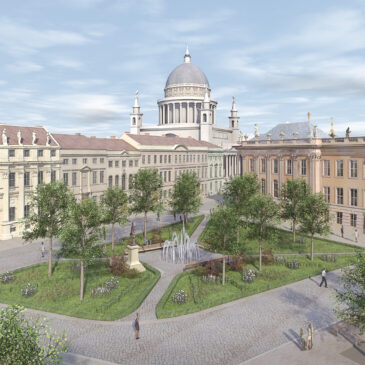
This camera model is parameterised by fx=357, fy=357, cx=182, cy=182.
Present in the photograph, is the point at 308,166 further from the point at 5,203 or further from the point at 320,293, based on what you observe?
the point at 5,203

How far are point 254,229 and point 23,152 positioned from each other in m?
34.9

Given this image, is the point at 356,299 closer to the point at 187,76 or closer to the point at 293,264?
the point at 293,264

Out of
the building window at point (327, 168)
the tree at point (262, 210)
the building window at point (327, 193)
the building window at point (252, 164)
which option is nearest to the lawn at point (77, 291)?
the tree at point (262, 210)

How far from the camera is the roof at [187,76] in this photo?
5266 inches

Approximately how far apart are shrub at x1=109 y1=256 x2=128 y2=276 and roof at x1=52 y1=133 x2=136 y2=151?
3106 cm

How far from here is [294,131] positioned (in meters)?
70.4

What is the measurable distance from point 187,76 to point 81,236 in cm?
11359

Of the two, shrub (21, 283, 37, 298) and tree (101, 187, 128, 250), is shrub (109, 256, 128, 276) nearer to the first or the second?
shrub (21, 283, 37, 298)

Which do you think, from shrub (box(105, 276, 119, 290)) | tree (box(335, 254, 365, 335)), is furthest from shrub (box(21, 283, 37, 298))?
tree (box(335, 254, 365, 335))

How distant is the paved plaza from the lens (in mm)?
20297

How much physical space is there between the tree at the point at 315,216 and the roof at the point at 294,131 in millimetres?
26963

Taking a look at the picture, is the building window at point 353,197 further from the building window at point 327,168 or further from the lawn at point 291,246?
the lawn at point 291,246

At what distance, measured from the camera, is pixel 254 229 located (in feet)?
125

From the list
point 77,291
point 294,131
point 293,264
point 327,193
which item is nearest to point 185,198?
point 293,264
